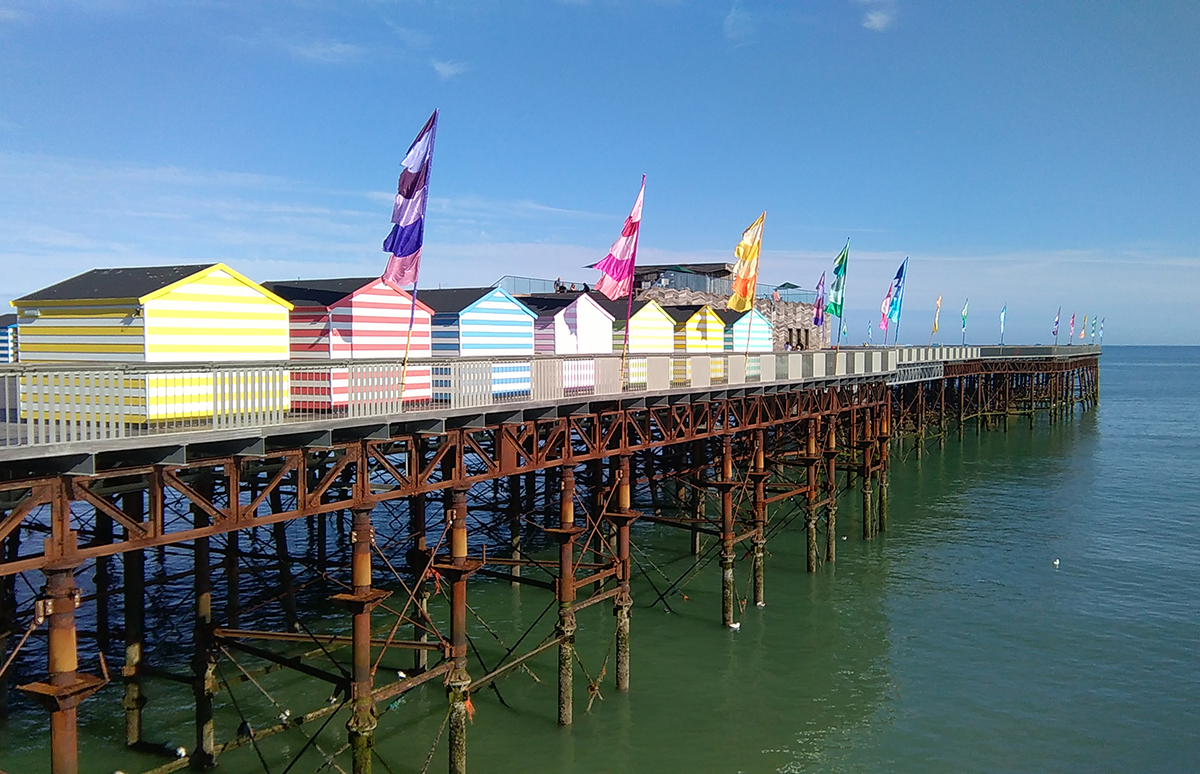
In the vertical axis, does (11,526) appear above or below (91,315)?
below

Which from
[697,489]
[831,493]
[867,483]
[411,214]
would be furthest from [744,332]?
[411,214]

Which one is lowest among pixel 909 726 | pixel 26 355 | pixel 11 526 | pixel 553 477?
pixel 909 726

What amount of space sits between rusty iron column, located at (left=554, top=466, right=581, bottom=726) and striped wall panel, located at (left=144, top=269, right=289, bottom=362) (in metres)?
6.20

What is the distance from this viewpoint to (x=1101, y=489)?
147 ft

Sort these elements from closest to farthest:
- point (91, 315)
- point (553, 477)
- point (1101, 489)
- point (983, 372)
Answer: point (91, 315)
point (553, 477)
point (1101, 489)
point (983, 372)

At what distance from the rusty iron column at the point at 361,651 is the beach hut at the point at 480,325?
6390mm

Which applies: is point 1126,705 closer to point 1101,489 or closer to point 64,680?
point 64,680

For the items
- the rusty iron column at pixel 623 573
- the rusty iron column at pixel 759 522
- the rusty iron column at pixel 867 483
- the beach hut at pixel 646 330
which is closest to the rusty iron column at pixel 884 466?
the rusty iron column at pixel 867 483

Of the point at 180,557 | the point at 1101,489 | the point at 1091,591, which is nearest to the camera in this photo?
the point at 1091,591

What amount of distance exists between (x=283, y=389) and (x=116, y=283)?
3.99 m

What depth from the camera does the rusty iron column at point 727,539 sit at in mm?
23391

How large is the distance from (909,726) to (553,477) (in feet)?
58.5

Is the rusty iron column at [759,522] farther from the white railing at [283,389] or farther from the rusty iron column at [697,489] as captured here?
the white railing at [283,389]

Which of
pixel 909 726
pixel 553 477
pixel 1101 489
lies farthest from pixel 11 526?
pixel 1101 489
